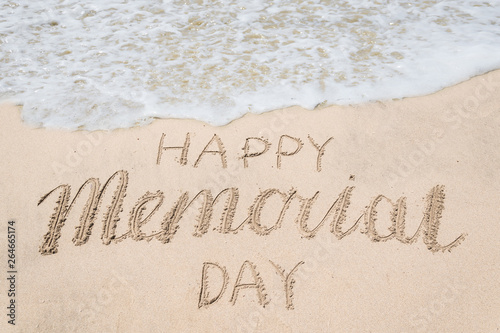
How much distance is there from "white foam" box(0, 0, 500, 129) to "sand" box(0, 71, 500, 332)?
0.72 feet

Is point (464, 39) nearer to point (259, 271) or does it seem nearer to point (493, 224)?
point (493, 224)

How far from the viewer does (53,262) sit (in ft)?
8.81

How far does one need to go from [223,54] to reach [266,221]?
6.33 ft

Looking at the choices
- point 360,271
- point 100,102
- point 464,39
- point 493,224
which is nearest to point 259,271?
point 360,271

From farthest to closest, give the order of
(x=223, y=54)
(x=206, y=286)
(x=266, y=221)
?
(x=223, y=54)
(x=266, y=221)
(x=206, y=286)

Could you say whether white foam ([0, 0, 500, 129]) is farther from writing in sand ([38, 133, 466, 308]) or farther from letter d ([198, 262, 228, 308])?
letter d ([198, 262, 228, 308])

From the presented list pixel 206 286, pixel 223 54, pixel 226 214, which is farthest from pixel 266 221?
pixel 223 54

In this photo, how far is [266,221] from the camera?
9.30 feet

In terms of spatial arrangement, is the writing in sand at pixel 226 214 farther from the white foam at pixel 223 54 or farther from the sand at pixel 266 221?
the white foam at pixel 223 54

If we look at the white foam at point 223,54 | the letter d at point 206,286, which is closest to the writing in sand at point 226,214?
the letter d at point 206,286

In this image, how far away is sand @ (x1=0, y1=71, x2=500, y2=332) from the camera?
2.46 m

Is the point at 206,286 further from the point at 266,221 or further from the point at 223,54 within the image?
the point at 223,54

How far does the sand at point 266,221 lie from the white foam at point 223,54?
22 centimetres

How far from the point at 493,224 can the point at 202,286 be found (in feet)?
6.22
